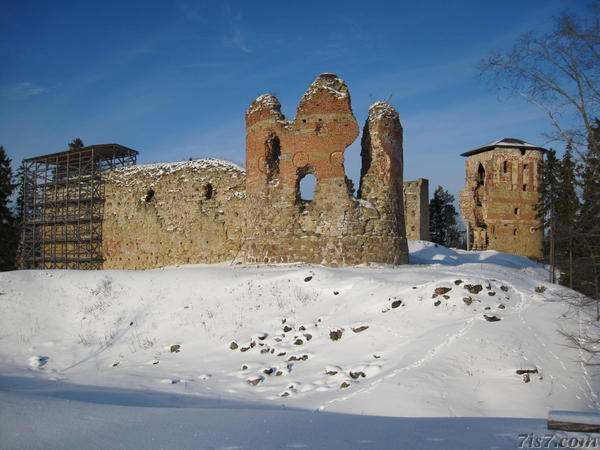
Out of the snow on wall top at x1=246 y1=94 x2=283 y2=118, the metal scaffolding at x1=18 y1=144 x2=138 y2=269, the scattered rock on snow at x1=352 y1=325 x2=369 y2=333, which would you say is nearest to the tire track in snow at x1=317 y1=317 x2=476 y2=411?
the scattered rock on snow at x1=352 y1=325 x2=369 y2=333

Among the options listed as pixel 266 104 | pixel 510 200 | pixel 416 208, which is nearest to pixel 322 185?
pixel 266 104

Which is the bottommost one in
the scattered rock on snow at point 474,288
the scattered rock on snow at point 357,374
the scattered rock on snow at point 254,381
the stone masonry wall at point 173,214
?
the scattered rock on snow at point 254,381

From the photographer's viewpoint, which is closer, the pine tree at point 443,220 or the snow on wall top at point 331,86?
the snow on wall top at point 331,86

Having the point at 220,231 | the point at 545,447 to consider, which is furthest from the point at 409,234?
the point at 545,447

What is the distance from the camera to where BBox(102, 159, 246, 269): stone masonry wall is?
62.5 ft

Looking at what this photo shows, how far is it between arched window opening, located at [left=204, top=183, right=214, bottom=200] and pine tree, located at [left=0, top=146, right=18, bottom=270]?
19.3m

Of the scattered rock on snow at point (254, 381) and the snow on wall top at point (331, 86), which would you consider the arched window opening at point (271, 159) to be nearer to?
the snow on wall top at point (331, 86)

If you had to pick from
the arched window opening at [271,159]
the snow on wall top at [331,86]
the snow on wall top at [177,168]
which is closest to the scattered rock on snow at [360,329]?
the arched window opening at [271,159]

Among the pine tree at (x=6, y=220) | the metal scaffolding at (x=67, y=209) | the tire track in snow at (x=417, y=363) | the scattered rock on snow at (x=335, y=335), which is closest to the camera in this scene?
the tire track in snow at (x=417, y=363)

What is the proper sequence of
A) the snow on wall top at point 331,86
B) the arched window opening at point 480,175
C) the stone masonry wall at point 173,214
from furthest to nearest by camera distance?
the arched window opening at point 480,175, the stone masonry wall at point 173,214, the snow on wall top at point 331,86

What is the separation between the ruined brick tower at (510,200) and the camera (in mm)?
33188

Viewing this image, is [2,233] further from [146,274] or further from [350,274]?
[350,274]

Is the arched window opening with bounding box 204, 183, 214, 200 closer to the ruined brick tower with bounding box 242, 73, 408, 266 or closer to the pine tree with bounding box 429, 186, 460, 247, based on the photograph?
the ruined brick tower with bounding box 242, 73, 408, 266

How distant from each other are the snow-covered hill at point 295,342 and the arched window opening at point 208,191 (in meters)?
5.74
